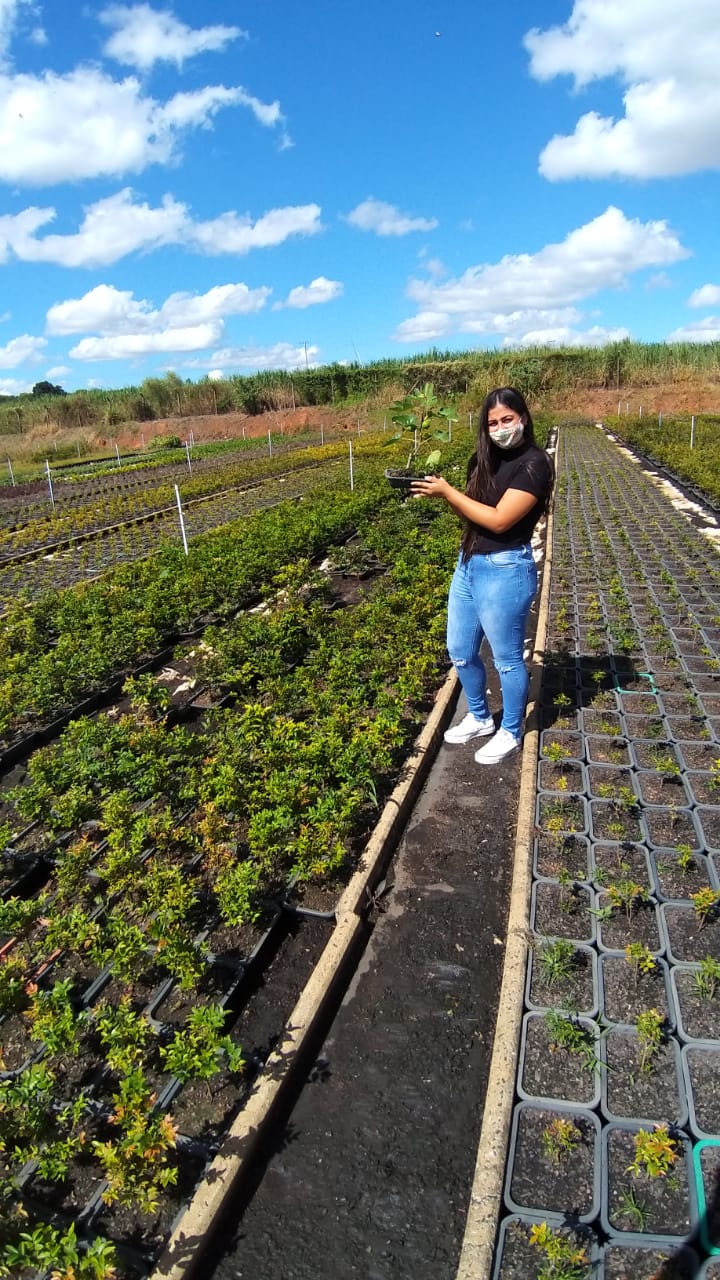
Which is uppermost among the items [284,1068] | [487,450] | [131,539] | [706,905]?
[487,450]

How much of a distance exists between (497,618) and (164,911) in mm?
1893

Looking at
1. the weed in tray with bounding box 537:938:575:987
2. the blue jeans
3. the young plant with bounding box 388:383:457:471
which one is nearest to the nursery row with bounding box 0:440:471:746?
the blue jeans

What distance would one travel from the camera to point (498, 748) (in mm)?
3633

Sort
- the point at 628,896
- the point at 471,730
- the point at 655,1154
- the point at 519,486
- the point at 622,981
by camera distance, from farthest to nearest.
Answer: the point at 471,730 < the point at 519,486 < the point at 628,896 < the point at 622,981 < the point at 655,1154

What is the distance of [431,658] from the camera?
4.49m

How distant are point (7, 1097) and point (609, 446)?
20366 mm

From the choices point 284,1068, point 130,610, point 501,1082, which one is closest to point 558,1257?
point 501,1082

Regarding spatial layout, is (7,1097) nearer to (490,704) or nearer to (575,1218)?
(575,1218)

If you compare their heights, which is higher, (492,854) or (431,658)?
(431,658)

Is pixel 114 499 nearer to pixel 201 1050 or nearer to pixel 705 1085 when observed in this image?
pixel 201 1050

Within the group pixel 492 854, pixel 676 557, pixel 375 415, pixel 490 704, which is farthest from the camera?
pixel 375 415

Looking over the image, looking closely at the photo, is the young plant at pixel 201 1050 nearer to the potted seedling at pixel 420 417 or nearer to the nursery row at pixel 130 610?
the potted seedling at pixel 420 417

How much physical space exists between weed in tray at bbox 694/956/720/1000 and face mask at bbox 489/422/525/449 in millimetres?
2093

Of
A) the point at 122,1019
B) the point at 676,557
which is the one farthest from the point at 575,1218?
the point at 676,557
